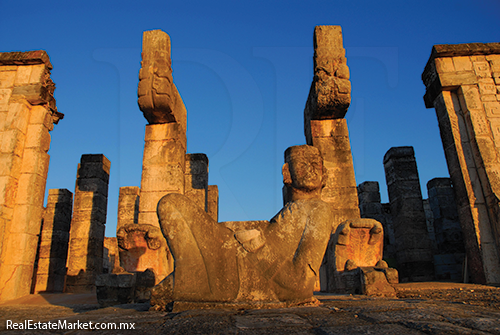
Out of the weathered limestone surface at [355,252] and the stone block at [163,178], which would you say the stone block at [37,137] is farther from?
the weathered limestone surface at [355,252]

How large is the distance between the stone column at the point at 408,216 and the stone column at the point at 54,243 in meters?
10.4

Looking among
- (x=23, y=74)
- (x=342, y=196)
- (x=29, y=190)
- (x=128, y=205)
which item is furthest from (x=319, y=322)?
(x=128, y=205)

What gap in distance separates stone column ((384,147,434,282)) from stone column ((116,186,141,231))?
A: 909 cm

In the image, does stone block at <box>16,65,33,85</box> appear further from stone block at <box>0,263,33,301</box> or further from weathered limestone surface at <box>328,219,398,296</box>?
weathered limestone surface at <box>328,219,398,296</box>

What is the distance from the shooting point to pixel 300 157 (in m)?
3.31

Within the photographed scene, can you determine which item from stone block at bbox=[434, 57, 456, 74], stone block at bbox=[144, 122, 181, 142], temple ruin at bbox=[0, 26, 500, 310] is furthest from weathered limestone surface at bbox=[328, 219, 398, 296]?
stone block at bbox=[434, 57, 456, 74]

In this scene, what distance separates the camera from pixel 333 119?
6.30 m

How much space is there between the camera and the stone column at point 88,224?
9.61 meters

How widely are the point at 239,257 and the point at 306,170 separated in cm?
115

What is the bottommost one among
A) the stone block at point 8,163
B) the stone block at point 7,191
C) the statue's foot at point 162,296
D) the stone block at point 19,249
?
the statue's foot at point 162,296

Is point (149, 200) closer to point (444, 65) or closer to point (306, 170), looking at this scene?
point (306, 170)

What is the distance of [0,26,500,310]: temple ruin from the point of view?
2.60 metres

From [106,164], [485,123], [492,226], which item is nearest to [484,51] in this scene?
[485,123]

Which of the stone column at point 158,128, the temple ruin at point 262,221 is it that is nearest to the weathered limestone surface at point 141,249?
the temple ruin at point 262,221
